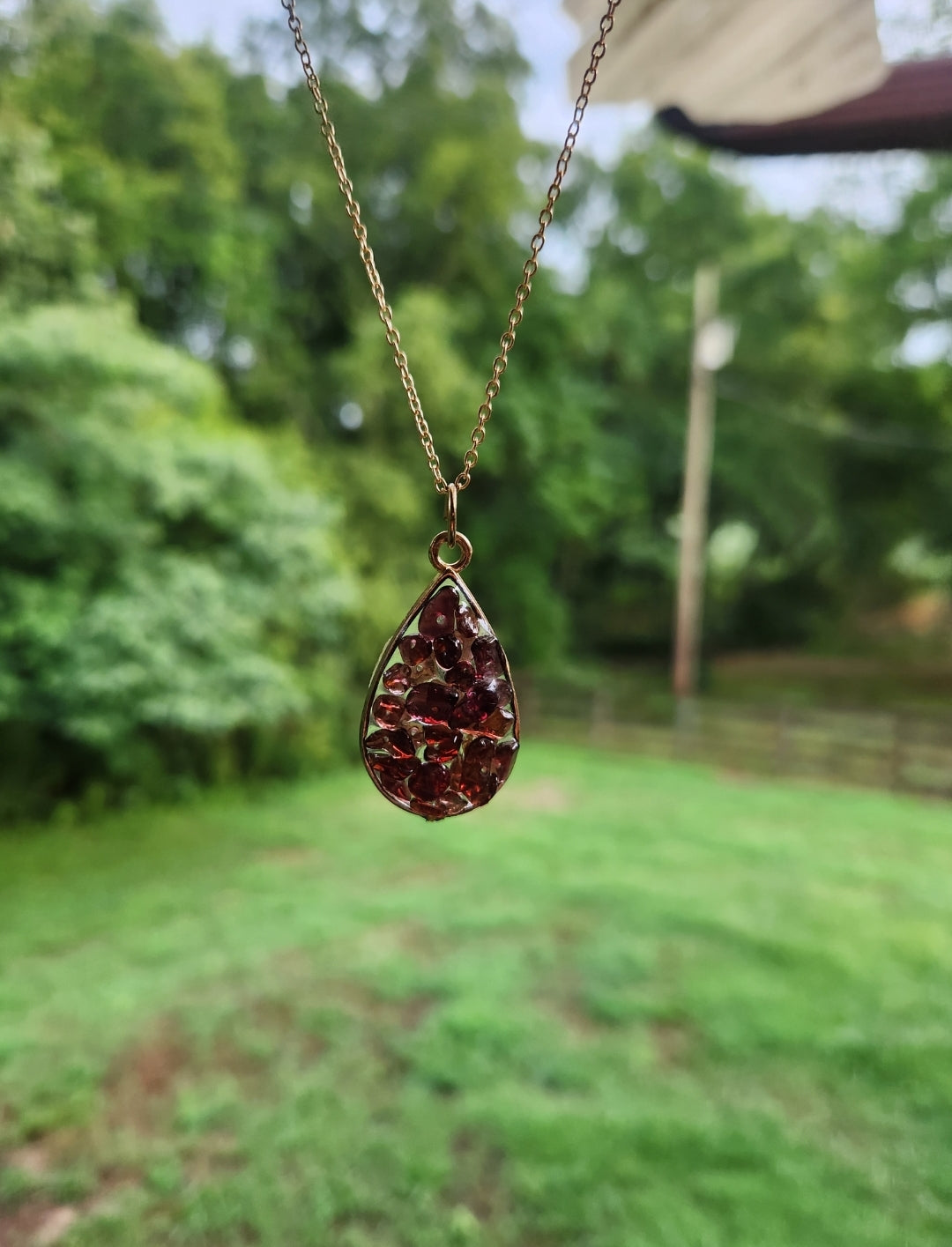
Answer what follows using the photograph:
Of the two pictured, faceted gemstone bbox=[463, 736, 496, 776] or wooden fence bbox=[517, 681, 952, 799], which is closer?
faceted gemstone bbox=[463, 736, 496, 776]

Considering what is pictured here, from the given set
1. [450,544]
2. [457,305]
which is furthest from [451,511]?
[457,305]

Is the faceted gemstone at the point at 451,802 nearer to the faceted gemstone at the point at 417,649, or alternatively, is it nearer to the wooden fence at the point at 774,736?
the faceted gemstone at the point at 417,649

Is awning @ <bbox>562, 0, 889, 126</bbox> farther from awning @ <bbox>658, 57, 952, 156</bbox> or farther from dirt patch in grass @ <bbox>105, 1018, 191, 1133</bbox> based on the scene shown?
dirt patch in grass @ <bbox>105, 1018, 191, 1133</bbox>

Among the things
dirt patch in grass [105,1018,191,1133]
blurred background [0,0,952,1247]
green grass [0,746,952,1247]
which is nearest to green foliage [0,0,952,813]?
blurred background [0,0,952,1247]

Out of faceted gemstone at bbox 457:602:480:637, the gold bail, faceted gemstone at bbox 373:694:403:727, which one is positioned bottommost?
faceted gemstone at bbox 373:694:403:727

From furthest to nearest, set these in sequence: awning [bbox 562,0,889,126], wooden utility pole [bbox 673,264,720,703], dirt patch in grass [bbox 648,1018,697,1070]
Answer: wooden utility pole [bbox 673,264,720,703], dirt patch in grass [bbox 648,1018,697,1070], awning [bbox 562,0,889,126]

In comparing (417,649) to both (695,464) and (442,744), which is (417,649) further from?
(695,464)
